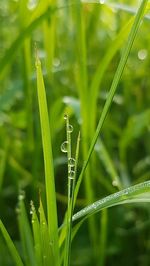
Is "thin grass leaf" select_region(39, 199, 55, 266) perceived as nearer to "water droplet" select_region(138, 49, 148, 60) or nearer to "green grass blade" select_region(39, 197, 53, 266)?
"green grass blade" select_region(39, 197, 53, 266)

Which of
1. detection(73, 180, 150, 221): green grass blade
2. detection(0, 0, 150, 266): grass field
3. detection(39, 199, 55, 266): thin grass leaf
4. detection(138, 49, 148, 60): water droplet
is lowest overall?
detection(39, 199, 55, 266): thin grass leaf

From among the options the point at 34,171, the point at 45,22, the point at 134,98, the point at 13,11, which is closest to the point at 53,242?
the point at 34,171

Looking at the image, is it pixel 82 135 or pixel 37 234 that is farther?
pixel 82 135

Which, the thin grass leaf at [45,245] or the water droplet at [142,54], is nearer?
the thin grass leaf at [45,245]

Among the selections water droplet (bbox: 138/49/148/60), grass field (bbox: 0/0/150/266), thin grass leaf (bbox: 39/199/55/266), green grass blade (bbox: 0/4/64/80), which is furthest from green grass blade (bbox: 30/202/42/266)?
water droplet (bbox: 138/49/148/60)

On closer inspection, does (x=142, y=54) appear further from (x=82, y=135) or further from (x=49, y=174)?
(x=49, y=174)

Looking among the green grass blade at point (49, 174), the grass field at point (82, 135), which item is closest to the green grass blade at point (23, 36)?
the grass field at point (82, 135)

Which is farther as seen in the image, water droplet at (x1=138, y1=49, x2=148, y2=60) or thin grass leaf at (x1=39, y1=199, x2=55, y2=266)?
water droplet at (x1=138, y1=49, x2=148, y2=60)

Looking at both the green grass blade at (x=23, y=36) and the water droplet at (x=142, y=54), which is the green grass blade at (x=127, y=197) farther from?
the water droplet at (x=142, y=54)

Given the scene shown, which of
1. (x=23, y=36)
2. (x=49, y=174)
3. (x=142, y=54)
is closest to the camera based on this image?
(x=49, y=174)

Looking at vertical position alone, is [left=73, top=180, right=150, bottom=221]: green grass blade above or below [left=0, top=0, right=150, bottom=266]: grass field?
below

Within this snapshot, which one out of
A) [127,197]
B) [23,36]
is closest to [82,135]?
[23,36]
